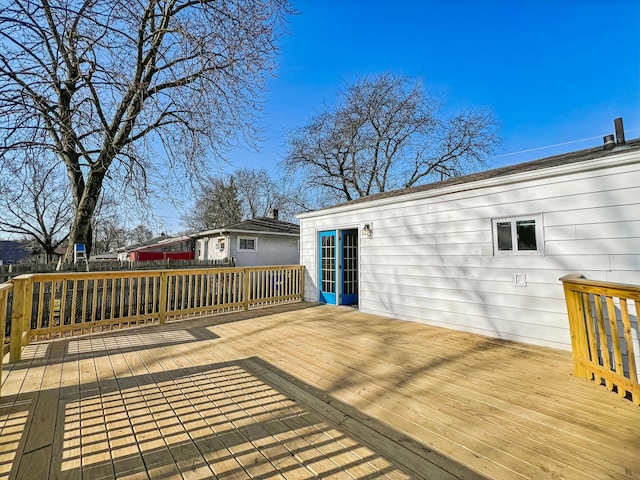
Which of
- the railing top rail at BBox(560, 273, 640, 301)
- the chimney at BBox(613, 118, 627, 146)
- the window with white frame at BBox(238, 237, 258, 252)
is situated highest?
the chimney at BBox(613, 118, 627, 146)

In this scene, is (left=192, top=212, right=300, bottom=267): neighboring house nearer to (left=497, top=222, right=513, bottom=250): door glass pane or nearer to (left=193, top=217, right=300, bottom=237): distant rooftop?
(left=193, top=217, right=300, bottom=237): distant rooftop

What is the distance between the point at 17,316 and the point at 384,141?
1551 centimetres

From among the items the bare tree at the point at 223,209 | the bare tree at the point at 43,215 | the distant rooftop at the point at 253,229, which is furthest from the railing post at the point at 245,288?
the bare tree at the point at 223,209

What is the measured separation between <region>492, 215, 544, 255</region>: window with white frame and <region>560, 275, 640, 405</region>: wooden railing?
1.04 m

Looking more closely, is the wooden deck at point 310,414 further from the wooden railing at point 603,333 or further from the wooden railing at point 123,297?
the wooden railing at point 123,297

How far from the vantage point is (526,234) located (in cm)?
393

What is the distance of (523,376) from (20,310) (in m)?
5.48

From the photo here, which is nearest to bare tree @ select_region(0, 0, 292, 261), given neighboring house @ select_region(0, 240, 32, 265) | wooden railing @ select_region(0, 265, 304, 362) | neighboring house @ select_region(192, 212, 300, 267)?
wooden railing @ select_region(0, 265, 304, 362)

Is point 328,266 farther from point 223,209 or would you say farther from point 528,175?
point 223,209

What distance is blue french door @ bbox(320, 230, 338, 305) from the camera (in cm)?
677

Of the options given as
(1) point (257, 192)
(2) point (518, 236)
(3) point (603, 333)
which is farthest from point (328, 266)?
(1) point (257, 192)

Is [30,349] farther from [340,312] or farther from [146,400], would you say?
[340,312]

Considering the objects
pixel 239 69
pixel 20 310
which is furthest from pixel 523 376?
pixel 239 69

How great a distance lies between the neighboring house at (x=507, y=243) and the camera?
3.27 m
